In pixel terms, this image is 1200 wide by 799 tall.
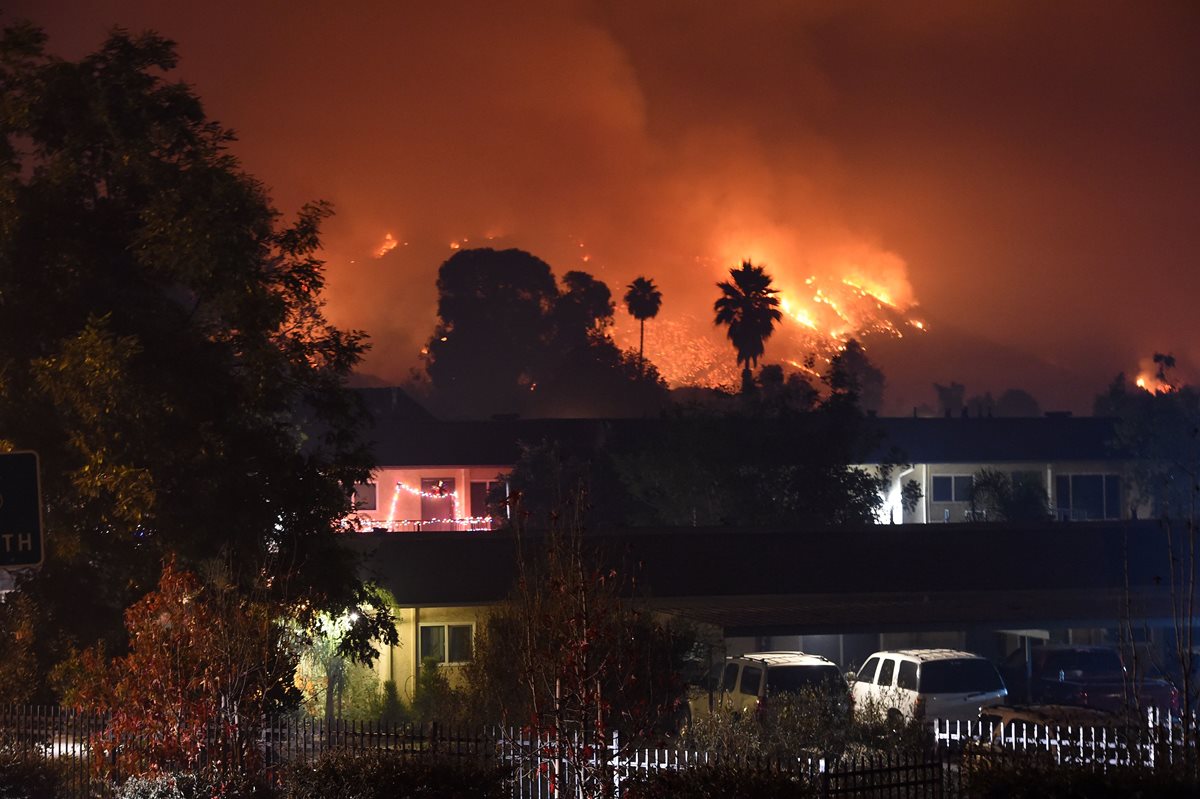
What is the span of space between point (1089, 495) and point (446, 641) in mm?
48063

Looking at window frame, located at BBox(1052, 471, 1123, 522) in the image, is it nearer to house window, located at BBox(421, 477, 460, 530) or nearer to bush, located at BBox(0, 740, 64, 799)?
house window, located at BBox(421, 477, 460, 530)

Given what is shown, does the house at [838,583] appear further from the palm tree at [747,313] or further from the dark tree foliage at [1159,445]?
the palm tree at [747,313]

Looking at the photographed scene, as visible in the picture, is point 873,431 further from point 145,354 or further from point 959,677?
point 145,354

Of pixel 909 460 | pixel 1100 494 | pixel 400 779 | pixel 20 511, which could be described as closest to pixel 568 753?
pixel 400 779

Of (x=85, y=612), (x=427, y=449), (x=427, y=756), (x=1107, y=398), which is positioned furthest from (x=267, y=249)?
(x=1107, y=398)

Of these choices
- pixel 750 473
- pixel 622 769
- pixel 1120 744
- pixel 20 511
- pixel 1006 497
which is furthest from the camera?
pixel 1006 497

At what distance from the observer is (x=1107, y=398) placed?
9212 cm

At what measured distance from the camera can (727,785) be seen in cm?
1198

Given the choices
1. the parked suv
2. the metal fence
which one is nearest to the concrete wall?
the parked suv

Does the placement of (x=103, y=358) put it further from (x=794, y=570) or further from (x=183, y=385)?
(x=794, y=570)

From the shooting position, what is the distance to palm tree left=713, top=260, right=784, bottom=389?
98625 mm

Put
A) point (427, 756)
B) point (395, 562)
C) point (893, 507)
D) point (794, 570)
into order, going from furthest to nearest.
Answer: point (893, 507)
point (794, 570)
point (395, 562)
point (427, 756)

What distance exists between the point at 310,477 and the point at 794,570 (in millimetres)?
19012

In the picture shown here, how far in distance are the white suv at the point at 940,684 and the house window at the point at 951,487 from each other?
50.9 m
